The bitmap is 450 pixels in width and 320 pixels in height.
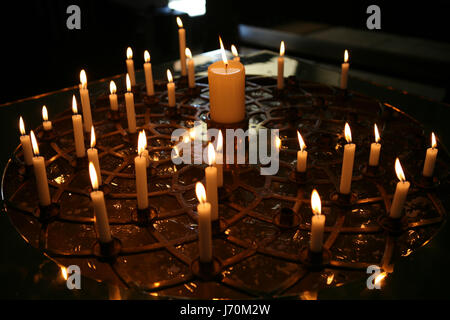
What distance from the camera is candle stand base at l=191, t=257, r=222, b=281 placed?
1.20 m

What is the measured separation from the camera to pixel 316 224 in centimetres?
118

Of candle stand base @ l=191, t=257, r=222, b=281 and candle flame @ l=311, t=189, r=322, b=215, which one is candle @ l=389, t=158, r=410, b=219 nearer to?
candle flame @ l=311, t=189, r=322, b=215

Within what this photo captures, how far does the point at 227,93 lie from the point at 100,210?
30.5 inches

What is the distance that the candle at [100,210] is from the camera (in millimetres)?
1199

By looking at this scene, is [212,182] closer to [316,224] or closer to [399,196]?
[316,224]

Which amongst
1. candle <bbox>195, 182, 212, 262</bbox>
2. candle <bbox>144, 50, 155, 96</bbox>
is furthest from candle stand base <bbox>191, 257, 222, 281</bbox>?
candle <bbox>144, 50, 155, 96</bbox>

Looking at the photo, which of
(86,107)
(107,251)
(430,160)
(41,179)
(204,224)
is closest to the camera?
(204,224)

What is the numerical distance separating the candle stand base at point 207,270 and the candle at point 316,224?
0.26 meters

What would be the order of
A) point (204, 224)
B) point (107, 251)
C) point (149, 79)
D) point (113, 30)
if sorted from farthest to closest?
point (113, 30) < point (149, 79) < point (107, 251) < point (204, 224)

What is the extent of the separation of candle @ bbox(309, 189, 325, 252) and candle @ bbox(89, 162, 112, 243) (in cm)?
55

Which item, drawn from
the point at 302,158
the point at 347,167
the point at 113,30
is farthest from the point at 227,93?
the point at 113,30

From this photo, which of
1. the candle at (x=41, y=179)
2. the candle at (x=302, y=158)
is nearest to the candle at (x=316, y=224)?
the candle at (x=302, y=158)

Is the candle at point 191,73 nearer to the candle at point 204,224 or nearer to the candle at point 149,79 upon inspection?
the candle at point 149,79
